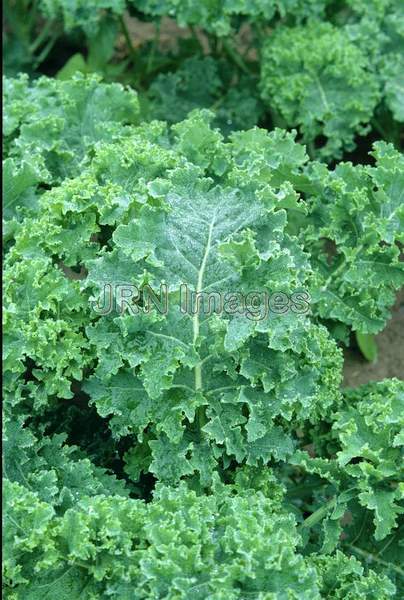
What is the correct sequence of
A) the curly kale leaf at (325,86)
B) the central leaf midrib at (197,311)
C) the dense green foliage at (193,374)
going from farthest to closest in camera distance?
1. the curly kale leaf at (325,86)
2. the central leaf midrib at (197,311)
3. the dense green foliage at (193,374)

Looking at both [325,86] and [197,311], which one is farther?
[325,86]

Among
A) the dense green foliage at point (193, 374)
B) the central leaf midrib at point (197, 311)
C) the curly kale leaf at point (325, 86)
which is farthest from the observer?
the curly kale leaf at point (325, 86)

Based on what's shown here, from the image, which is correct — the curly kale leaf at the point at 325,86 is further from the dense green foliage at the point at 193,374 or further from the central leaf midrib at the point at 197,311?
the central leaf midrib at the point at 197,311

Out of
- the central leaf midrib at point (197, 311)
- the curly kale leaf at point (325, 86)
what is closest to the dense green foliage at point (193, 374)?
the central leaf midrib at point (197, 311)

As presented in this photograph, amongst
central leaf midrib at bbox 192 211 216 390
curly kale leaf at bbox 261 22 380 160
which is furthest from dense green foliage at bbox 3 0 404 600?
curly kale leaf at bbox 261 22 380 160

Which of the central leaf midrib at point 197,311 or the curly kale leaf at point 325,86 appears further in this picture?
the curly kale leaf at point 325,86

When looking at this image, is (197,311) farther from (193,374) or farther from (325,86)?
(325,86)

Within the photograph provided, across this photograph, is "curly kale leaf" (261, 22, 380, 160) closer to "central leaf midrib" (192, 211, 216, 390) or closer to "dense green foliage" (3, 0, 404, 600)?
"dense green foliage" (3, 0, 404, 600)

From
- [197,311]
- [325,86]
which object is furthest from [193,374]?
[325,86]
